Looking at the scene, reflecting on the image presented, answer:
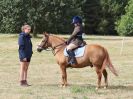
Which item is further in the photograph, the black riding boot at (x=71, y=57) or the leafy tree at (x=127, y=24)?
the leafy tree at (x=127, y=24)

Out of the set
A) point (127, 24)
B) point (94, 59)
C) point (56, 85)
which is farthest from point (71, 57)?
point (127, 24)

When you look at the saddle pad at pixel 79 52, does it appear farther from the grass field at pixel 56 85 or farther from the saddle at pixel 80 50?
the grass field at pixel 56 85

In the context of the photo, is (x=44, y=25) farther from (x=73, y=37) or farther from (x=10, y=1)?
(x=73, y=37)

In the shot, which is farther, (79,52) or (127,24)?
(127,24)

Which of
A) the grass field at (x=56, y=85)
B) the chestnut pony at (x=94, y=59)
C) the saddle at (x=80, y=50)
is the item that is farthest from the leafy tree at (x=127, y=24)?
the saddle at (x=80, y=50)

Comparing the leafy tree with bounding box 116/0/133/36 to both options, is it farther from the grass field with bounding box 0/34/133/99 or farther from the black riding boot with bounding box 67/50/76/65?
the black riding boot with bounding box 67/50/76/65

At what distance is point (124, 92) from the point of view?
14570mm

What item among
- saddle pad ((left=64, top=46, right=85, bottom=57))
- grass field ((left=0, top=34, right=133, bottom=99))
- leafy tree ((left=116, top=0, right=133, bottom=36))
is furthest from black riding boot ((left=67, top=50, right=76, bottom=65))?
leafy tree ((left=116, top=0, right=133, bottom=36))

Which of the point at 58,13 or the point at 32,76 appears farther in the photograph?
the point at 58,13

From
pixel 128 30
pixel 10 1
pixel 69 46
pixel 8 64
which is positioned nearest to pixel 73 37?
pixel 69 46

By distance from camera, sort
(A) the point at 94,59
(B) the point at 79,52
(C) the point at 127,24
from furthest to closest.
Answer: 1. (C) the point at 127,24
2. (B) the point at 79,52
3. (A) the point at 94,59

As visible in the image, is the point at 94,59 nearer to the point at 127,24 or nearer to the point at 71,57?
the point at 71,57

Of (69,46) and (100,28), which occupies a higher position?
(69,46)

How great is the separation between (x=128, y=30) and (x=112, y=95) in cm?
6531
